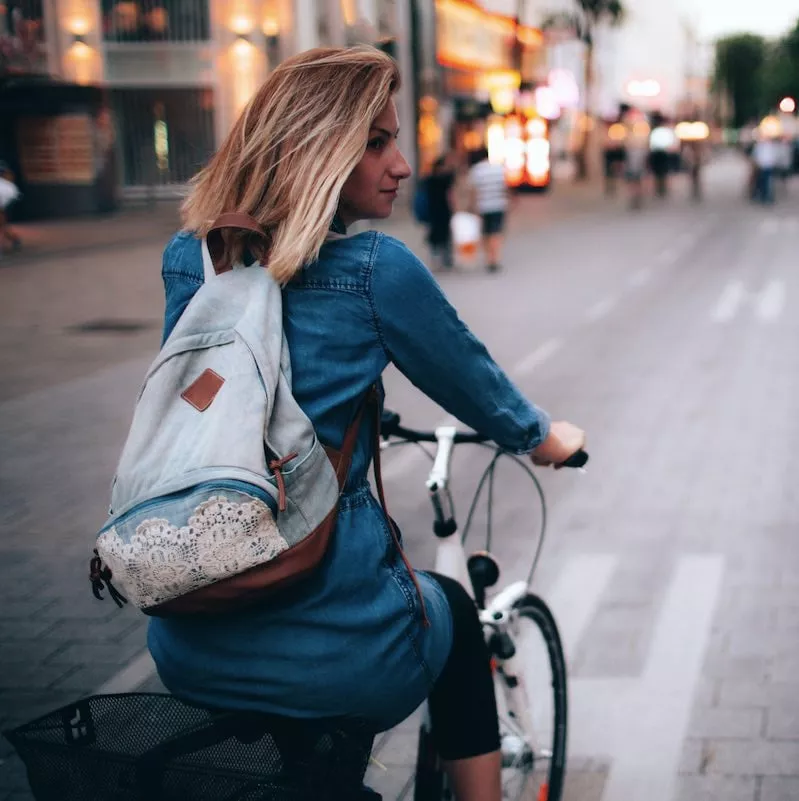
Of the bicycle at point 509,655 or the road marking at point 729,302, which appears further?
the road marking at point 729,302

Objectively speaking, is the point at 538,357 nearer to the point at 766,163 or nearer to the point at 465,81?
the point at 766,163

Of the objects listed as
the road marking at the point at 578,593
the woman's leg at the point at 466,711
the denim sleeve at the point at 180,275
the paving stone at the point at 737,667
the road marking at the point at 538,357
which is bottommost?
the road marking at the point at 538,357

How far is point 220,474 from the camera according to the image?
1691 millimetres

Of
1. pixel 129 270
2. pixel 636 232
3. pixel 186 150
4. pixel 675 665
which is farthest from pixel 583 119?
pixel 675 665

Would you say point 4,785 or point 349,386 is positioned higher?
point 349,386

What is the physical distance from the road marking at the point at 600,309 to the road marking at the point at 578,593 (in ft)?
25.9

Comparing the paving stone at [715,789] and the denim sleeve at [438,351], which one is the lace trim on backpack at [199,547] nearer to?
the denim sleeve at [438,351]

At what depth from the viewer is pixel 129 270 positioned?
18891mm

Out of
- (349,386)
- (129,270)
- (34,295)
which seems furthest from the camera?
(129,270)

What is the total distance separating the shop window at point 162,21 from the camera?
108ft

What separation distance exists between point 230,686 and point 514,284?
1526cm

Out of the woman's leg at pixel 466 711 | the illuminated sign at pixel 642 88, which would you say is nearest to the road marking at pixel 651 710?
the woman's leg at pixel 466 711

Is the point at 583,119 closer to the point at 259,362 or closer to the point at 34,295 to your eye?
the point at 34,295

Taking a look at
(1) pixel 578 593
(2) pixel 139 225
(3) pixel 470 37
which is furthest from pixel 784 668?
(3) pixel 470 37
